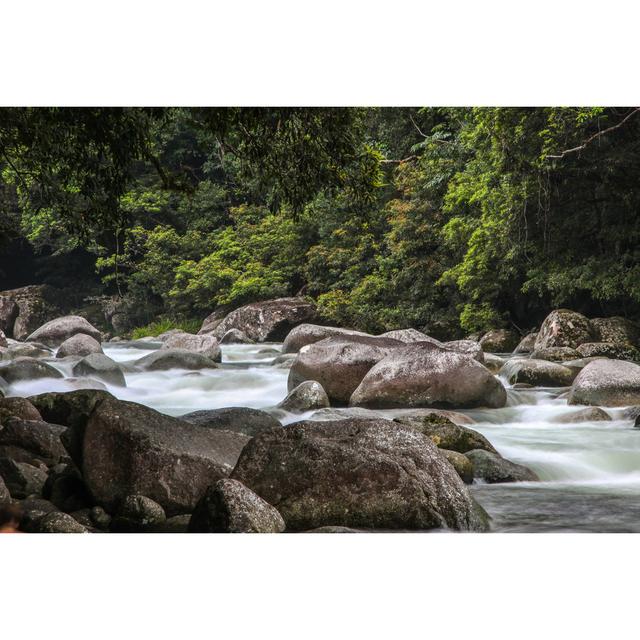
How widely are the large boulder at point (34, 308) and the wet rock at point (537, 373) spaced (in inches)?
124

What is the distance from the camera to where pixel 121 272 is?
18.0 feet

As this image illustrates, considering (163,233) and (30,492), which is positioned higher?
(163,233)

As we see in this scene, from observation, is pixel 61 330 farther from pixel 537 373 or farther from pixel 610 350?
pixel 610 350

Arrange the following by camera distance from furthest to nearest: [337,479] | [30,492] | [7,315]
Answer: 1. [7,315]
2. [30,492]
3. [337,479]

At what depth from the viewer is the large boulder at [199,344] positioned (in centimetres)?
577

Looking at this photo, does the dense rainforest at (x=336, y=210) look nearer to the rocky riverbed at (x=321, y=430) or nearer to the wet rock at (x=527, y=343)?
the wet rock at (x=527, y=343)

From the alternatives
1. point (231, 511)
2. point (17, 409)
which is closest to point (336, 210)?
point (231, 511)

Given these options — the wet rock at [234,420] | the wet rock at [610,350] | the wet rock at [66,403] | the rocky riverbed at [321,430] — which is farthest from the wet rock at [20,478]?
the wet rock at [610,350]

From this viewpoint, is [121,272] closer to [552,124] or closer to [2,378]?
[2,378]

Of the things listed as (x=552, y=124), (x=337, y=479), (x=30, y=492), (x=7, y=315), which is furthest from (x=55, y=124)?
(x=552, y=124)

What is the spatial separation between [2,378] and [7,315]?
45cm

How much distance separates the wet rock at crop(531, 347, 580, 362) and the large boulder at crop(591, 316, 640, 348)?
20cm

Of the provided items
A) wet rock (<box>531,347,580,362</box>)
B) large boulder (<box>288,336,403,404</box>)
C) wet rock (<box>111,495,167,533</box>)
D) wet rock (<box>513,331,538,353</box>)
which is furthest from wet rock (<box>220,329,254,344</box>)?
wet rock (<box>531,347,580,362</box>)

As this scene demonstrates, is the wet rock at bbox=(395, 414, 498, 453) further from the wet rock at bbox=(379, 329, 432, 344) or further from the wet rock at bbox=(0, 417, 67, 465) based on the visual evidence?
the wet rock at bbox=(0, 417, 67, 465)
